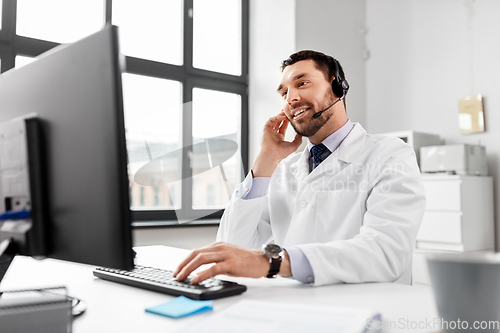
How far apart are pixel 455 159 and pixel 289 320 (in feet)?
8.65

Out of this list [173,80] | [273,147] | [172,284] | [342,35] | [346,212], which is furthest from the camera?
[342,35]

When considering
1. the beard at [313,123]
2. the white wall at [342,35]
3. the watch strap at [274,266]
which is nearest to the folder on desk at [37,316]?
the watch strap at [274,266]

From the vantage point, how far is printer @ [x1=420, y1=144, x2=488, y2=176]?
2.83 metres

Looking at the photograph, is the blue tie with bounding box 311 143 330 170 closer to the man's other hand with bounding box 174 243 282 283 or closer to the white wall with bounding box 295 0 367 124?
the man's other hand with bounding box 174 243 282 283

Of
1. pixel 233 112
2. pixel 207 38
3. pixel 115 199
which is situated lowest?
pixel 115 199

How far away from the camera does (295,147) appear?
1645 mm

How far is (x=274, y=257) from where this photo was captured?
91 centimetres

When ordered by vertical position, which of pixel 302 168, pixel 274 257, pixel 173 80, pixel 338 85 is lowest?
pixel 274 257

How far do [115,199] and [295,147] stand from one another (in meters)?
1.13

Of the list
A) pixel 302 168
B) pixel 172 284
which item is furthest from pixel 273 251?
pixel 302 168

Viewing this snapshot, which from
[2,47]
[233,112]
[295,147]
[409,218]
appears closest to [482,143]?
[233,112]

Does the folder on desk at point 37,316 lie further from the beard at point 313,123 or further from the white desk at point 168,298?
the beard at point 313,123

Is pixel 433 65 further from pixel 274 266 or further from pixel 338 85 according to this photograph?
pixel 274 266

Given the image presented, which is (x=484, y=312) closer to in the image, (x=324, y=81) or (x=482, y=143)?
(x=324, y=81)
